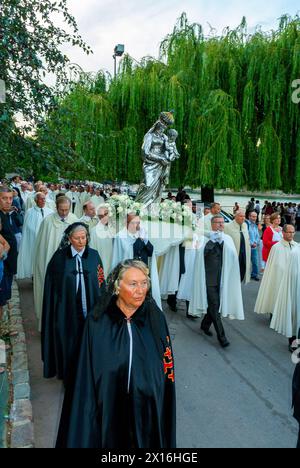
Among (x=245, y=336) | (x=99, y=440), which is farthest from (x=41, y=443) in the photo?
(x=245, y=336)

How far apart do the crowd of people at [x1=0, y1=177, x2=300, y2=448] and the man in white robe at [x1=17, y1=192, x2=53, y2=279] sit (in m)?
0.02

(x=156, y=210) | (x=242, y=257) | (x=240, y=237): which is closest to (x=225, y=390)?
(x=242, y=257)

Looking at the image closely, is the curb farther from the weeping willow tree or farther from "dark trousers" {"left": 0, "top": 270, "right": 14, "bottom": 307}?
the weeping willow tree

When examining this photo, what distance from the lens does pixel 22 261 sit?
336 inches

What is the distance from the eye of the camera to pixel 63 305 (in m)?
4.34

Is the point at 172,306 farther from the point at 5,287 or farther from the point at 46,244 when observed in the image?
the point at 5,287

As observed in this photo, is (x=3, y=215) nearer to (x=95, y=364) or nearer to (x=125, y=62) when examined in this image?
(x=95, y=364)

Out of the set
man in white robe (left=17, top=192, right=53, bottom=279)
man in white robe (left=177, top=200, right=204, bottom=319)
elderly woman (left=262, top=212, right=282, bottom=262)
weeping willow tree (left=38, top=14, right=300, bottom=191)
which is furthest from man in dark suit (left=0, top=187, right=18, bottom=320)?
weeping willow tree (left=38, top=14, right=300, bottom=191)

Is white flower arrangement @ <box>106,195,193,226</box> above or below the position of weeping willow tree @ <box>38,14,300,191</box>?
below

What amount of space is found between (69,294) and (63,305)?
0.48 ft

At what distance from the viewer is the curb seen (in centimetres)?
348

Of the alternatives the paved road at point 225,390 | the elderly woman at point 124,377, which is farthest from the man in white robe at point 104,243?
the elderly woman at point 124,377

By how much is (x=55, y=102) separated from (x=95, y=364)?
4052 millimetres

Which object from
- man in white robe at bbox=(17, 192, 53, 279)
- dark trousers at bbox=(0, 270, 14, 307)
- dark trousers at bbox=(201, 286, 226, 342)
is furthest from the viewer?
man in white robe at bbox=(17, 192, 53, 279)
